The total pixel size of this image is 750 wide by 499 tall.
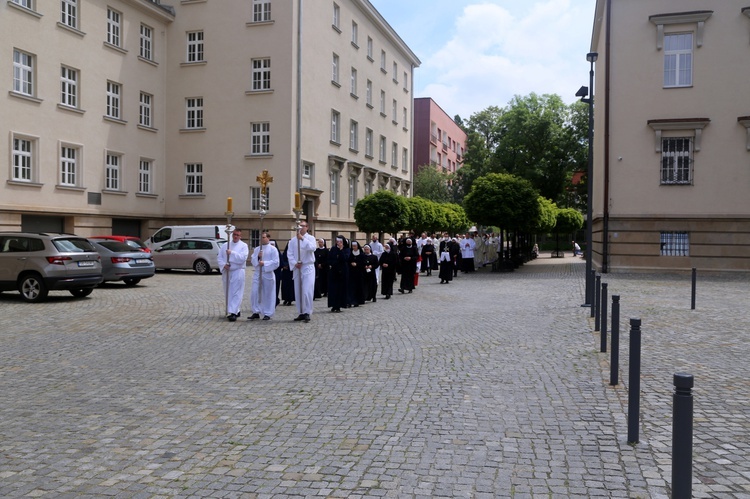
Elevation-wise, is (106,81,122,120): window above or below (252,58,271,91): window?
below

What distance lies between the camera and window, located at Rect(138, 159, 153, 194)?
3455 centimetres

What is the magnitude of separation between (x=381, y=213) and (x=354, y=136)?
37.2 ft

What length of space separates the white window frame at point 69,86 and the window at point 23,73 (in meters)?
1.57

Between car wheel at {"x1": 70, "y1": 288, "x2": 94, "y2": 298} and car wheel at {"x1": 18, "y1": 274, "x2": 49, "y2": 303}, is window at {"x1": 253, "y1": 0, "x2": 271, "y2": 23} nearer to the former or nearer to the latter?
car wheel at {"x1": 70, "y1": 288, "x2": 94, "y2": 298}

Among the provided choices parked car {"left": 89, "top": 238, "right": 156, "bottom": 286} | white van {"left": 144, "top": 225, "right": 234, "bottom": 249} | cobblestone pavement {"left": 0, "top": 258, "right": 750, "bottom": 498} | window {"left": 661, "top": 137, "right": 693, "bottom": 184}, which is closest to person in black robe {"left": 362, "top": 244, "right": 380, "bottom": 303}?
cobblestone pavement {"left": 0, "top": 258, "right": 750, "bottom": 498}

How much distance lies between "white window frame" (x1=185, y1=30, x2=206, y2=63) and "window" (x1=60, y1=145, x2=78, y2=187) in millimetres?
9115

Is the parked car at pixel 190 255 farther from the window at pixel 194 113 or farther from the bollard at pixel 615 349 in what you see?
the bollard at pixel 615 349

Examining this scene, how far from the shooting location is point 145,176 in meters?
35.1

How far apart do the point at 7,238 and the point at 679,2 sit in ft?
84.2

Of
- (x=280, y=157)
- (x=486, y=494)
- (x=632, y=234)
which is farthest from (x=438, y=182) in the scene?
(x=486, y=494)

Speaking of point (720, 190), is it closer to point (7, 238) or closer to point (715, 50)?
point (715, 50)

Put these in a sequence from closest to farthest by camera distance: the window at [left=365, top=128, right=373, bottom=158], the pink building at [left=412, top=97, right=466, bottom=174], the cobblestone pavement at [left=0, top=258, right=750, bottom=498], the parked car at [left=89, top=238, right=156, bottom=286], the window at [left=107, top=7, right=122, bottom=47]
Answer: the cobblestone pavement at [left=0, top=258, right=750, bottom=498] → the parked car at [left=89, top=238, right=156, bottom=286] → the window at [left=107, top=7, right=122, bottom=47] → the window at [left=365, top=128, right=373, bottom=158] → the pink building at [left=412, top=97, right=466, bottom=174]

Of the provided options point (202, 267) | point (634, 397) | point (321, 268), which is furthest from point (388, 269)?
point (634, 397)

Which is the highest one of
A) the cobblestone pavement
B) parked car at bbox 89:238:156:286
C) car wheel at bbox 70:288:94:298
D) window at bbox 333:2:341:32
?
window at bbox 333:2:341:32
